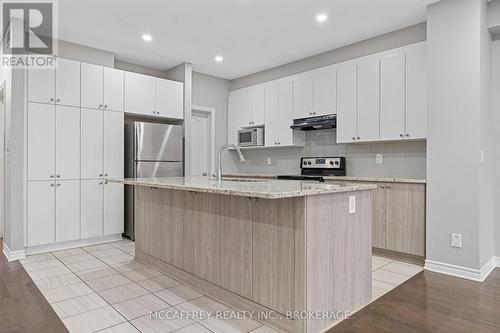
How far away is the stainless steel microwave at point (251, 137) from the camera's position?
551 cm

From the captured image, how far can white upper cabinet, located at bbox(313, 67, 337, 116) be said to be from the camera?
176 inches

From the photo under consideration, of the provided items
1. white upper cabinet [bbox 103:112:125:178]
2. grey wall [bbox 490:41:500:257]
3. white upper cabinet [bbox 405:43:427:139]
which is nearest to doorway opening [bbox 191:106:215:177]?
white upper cabinet [bbox 103:112:125:178]

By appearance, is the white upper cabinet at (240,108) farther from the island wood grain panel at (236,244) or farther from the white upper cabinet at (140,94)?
the island wood grain panel at (236,244)

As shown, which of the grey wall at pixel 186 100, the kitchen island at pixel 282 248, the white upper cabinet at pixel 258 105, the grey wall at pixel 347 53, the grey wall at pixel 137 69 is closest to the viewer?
the kitchen island at pixel 282 248

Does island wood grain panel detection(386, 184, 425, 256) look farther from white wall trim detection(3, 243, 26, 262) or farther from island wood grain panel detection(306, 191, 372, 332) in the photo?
white wall trim detection(3, 243, 26, 262)

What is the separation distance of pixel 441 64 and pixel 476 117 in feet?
2.12

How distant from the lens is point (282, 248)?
6.59ft

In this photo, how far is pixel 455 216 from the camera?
3082mm

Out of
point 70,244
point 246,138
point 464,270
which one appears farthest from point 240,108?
point 464,270

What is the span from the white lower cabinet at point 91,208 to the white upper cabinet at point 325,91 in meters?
3.21

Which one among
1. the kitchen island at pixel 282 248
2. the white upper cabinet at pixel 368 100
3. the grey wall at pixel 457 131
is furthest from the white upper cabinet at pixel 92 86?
the grey wall at pixel 457 131

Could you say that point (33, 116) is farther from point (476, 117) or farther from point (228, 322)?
point (476, 117)

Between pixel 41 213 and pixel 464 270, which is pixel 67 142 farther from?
pixel 464 270

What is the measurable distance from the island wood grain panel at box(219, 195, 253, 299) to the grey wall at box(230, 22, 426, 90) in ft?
10.1
